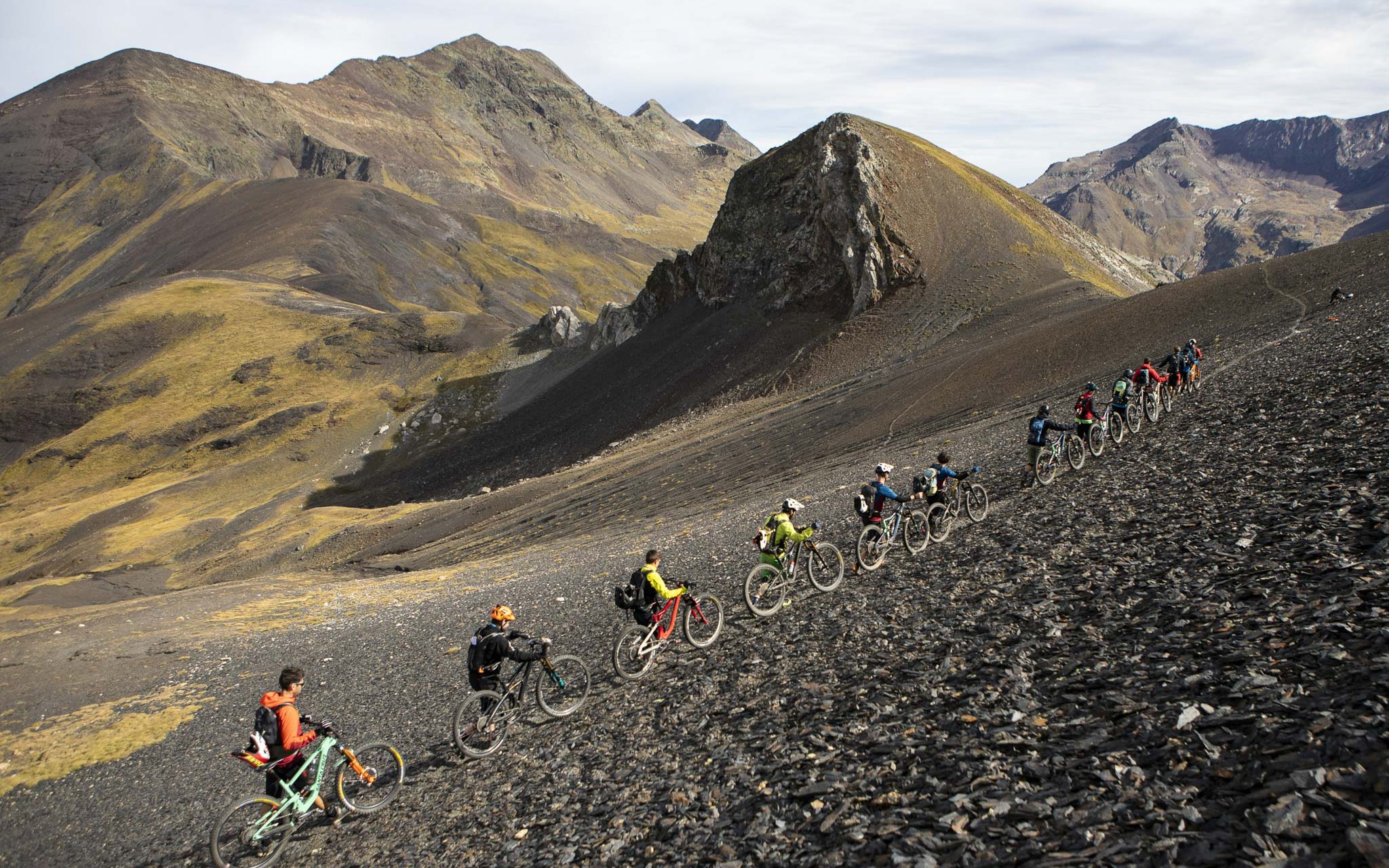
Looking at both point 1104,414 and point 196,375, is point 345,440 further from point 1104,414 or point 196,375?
point 1104,414

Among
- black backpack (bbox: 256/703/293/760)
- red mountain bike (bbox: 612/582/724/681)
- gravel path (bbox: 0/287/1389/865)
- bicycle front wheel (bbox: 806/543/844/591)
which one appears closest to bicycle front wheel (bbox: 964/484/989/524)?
gravel path (bbox: 0/287/1389/865)

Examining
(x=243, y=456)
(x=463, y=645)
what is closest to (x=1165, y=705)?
(x=463, y=645)

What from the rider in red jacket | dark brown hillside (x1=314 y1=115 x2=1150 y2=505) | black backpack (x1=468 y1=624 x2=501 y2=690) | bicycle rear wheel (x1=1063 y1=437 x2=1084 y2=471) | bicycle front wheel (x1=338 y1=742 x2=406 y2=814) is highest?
dark brown hillside (x1=314 y1=115 x2=1150 y2=505)

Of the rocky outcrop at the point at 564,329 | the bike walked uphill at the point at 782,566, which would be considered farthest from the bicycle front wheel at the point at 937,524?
the rocky outcrop at the point at 564,329

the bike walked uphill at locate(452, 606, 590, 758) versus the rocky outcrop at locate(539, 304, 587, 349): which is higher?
the rocky outcrop at locate(539, 304, 587, 349)

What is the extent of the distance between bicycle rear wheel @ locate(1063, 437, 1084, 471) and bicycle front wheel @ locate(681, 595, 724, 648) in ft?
42.0

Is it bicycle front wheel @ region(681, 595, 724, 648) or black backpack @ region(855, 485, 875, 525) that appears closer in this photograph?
bicycle front wheel @ region(681, 595, 724, 648)

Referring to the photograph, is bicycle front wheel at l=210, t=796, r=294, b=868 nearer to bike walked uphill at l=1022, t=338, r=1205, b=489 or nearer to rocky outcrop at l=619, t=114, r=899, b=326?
bike walked uphill at l=1022, t=338, r=1205, b=489

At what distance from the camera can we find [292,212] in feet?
612

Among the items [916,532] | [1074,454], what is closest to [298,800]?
[916,532]

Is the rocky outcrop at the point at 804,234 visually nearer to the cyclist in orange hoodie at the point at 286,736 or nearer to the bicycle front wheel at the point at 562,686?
the bicycle front wheel at the point at 562,686

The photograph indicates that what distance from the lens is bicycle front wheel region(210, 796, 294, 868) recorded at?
37.0 ft

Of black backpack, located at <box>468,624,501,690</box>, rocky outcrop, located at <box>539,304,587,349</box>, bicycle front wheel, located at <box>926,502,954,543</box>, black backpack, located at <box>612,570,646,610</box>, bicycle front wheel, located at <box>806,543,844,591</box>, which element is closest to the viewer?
black backpack, located at <box>468,624,501,690</box>

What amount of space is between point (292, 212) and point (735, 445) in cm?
18280
